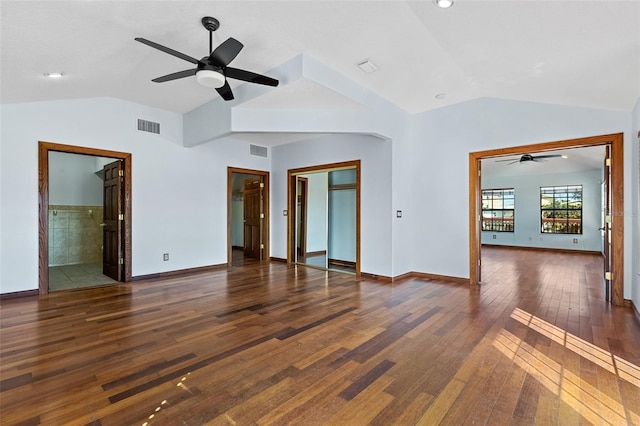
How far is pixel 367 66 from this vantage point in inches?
151

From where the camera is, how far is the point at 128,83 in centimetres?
431

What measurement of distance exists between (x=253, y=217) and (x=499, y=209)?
912 centimetres

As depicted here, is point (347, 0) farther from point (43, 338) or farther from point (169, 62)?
point (43, 338)

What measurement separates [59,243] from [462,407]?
8173mm

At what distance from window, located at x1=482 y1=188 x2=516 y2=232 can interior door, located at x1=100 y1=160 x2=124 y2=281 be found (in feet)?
38.2

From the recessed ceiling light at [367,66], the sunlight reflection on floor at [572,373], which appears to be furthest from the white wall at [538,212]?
the recessed ceiling light at [367,66]

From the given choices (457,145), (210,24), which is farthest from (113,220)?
(457,145)

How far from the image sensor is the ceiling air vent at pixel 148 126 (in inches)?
209

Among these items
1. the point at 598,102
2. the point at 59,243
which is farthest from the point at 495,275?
the point at 59,243

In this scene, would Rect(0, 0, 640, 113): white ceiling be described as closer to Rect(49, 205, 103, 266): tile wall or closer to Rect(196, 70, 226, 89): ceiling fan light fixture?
Rect(196, 70, 226, 89): ceiling fan light fixture

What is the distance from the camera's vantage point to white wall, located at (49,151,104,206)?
6891mm

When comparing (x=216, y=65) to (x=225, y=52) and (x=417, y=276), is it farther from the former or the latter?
(x=417, y=276)

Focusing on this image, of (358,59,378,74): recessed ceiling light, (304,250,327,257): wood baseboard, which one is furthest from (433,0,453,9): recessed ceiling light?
(304,250,327,257): wood baseboard

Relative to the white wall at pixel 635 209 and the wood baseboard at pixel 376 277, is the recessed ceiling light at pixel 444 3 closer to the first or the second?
the white wall at pixel 635 209
